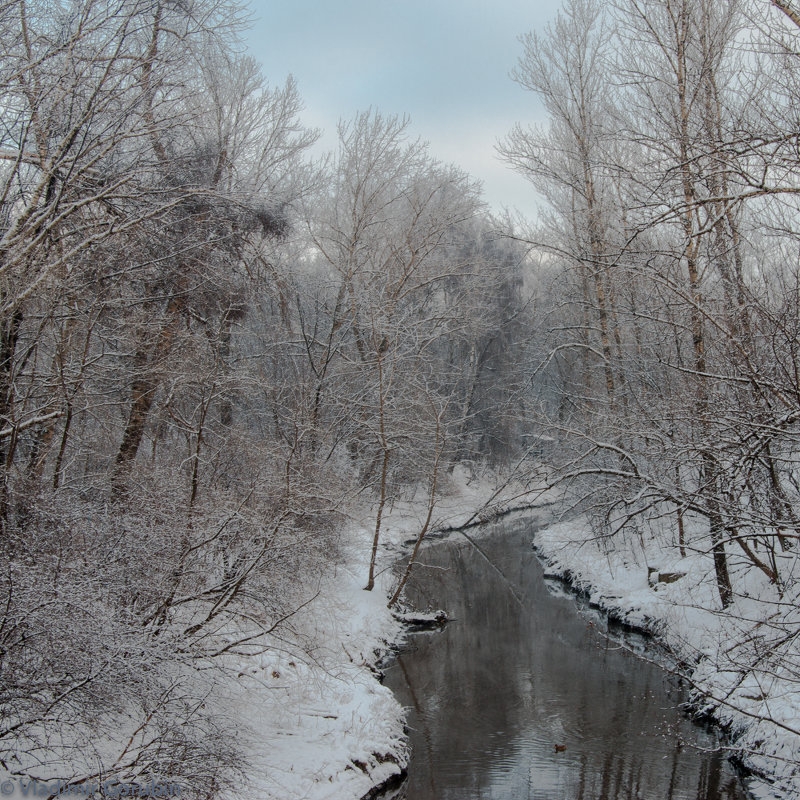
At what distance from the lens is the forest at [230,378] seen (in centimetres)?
517

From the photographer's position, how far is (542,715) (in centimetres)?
Result: 918

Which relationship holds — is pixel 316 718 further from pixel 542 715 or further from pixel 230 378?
pixel 230 378

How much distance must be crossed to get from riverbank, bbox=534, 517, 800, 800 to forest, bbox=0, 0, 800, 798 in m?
0.18

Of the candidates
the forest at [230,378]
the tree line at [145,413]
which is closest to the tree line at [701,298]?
the forest at [230,378]

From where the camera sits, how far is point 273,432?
16.5m

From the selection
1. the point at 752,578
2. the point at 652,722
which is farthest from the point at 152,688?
the point at 752,578

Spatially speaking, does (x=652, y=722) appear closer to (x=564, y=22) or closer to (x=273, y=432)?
(x=273, y=432)

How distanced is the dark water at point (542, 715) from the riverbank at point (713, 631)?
0.41m

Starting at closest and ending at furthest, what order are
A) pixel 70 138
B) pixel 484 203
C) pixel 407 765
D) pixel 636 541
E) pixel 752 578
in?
pixel 70 138, pixel 407 765, pixel 752 578, pixel 636 541, pixel 484 203

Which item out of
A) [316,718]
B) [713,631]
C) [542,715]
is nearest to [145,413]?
[316,718]

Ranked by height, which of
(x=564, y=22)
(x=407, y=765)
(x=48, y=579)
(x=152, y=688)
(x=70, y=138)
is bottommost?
(x=407, y=765)

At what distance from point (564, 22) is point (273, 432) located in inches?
471

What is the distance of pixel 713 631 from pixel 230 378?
8.23 m

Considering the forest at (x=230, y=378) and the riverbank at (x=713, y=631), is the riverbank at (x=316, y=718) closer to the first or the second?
the forest at (x=230, y=378)
